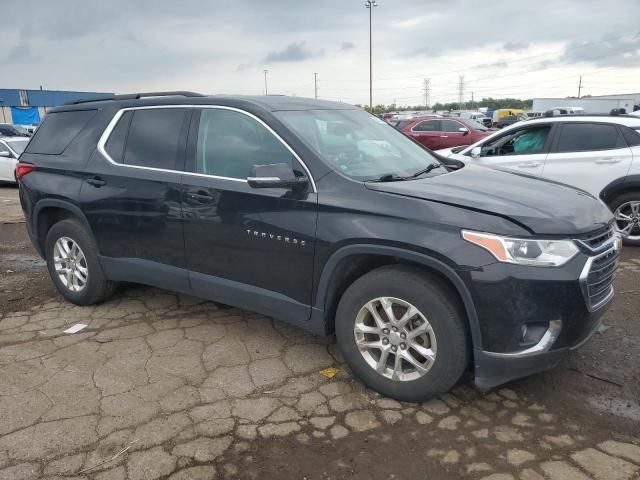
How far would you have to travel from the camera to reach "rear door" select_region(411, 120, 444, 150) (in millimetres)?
17391

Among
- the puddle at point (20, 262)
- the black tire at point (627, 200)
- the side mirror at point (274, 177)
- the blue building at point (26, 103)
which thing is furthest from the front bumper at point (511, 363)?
the blue building at point (26, 103)

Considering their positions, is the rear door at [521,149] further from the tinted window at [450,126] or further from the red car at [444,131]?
the tinted window at [450,126]

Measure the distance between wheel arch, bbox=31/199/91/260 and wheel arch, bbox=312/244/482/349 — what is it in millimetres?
2361

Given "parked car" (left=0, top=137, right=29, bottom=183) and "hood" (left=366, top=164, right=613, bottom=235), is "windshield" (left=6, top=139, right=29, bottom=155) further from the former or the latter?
"hood" (left=366, top=164, right=613, bottom=235)

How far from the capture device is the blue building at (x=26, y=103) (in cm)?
4341

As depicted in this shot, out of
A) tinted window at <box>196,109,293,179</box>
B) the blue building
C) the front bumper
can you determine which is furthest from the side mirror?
the blue building

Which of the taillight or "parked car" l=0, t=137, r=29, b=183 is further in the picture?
"parked car" l=0, t=137, r=29, b=183

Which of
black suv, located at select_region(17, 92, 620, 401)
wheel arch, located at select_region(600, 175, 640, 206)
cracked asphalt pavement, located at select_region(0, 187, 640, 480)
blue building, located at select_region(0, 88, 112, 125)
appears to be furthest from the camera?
blue building, located at select_region(0, 88, 112, 125)

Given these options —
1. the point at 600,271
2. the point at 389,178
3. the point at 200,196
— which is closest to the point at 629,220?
the point at 600,271

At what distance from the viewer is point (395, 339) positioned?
300 centimetres

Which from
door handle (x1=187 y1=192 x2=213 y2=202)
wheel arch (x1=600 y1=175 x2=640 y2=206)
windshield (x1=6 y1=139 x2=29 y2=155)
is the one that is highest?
door handle (x1=187 y1=192 x2=213 y2=202)

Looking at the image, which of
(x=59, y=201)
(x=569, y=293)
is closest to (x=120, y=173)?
(x=59, y=201)

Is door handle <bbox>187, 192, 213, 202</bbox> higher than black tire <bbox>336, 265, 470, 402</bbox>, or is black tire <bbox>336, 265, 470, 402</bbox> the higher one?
door handle <bbox>187, 192, 213, 202</bbox>

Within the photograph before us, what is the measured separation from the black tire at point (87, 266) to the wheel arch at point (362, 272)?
220 cm
